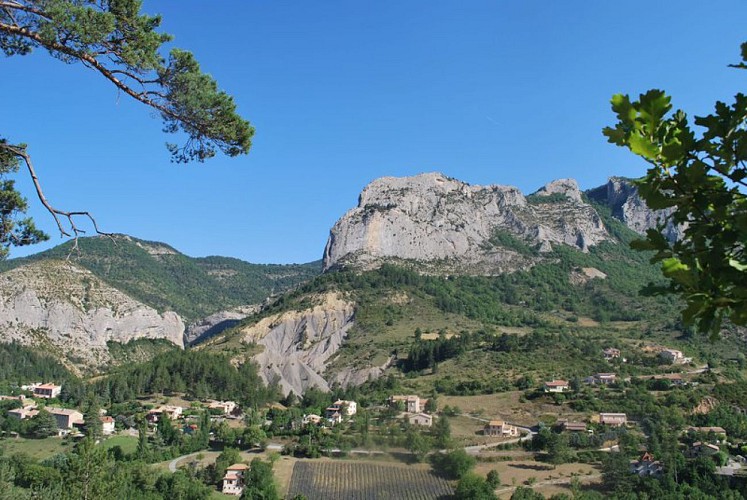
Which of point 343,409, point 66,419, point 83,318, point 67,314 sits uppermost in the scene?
point 67,314

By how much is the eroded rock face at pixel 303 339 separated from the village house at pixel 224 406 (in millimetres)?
10468

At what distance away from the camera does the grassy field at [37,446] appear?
159 ft

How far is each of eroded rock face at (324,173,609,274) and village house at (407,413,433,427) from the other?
66.9 m

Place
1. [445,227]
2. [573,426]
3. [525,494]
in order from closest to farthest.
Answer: [525,494] < [573,426] < [445,227]

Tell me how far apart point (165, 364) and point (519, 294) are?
224ft

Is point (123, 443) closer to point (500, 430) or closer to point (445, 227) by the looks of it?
point (500, 430)

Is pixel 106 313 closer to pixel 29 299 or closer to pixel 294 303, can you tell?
pixel 29 299

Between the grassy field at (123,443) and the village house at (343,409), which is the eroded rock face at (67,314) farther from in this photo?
the village house at (343,409)

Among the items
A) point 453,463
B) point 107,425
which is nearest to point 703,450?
point 453,463

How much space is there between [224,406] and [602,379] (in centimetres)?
4157

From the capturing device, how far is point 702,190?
7.78 ft

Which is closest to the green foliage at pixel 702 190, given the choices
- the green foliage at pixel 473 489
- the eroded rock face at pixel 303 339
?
the green foliage at pixel 473 489

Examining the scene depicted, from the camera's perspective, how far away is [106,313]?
349 ft

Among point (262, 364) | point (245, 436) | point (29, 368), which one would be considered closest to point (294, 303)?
point (262, 364)
